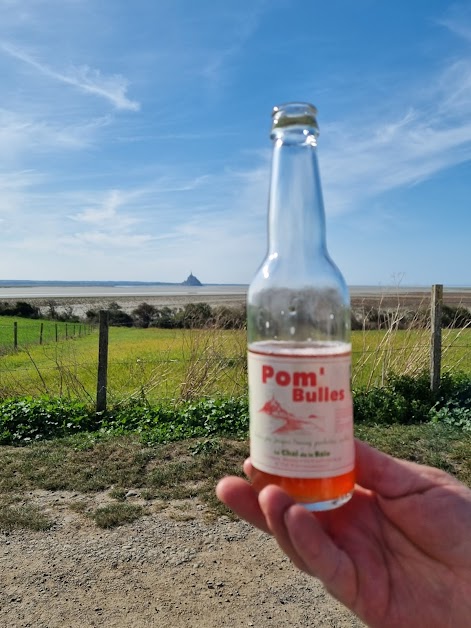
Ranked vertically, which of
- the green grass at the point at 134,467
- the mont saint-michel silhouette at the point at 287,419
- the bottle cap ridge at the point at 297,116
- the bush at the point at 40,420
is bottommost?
the green grass at the point at 134,467

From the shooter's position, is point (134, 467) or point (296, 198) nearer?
point (296, 198)

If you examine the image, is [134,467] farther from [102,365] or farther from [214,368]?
[214,368]

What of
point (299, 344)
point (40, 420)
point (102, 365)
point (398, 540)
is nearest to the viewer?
point (299, 344)

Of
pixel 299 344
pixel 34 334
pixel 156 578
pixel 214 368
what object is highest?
pixel 299 344

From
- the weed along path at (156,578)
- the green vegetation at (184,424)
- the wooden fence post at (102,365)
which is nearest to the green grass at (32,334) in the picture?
the green vegetation at (184,424)

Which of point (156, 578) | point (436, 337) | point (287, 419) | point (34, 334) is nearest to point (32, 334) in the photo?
point (34, 334)

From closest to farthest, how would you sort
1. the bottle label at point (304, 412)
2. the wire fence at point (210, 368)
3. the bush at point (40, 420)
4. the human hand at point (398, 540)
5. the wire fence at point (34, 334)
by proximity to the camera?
the bottle label at point (304, 412) → the human hand at point (398, 540) → the bush at point (40, 420) → the wire fence at point (210, 368) → the wire fence at point (34, 334)

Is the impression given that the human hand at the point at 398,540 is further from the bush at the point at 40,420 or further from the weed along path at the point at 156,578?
the bush at the point at 40,420
